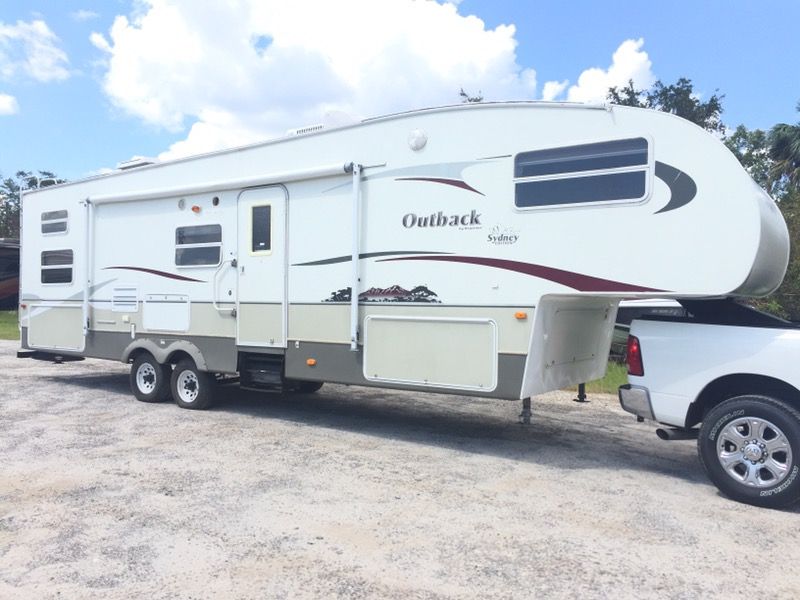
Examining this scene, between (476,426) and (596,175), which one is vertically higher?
(596,175)

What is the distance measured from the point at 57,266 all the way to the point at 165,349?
9.32ft

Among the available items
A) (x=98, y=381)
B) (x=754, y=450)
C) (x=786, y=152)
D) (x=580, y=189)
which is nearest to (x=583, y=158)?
(x=580, y=189)

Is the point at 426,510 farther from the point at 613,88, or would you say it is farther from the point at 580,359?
the point at 613,88

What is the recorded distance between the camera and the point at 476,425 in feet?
26.3

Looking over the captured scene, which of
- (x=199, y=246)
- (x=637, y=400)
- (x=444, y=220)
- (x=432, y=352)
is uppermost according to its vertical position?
(x=444, y=220)

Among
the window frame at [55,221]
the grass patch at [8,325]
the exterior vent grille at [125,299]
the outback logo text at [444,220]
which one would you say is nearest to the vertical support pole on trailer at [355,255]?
the outback logo text at [444,220]

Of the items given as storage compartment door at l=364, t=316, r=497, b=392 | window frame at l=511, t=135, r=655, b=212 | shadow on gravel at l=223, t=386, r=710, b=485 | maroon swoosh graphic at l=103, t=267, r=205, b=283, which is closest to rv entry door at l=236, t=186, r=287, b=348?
maroon swoosh graphic at l=103, t=267, r=205, b=283

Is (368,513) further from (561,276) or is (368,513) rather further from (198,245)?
(198,245)

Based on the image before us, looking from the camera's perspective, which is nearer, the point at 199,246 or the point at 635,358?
the point at 635,358

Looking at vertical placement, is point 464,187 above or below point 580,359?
above

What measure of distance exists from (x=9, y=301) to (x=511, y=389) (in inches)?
1105

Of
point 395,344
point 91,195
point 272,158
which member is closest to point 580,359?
point 395,344

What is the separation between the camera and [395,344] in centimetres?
690

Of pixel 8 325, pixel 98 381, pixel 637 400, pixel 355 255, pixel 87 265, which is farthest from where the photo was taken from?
pixel 8 325
